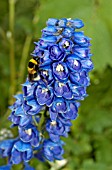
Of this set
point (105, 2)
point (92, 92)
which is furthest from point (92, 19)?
point (92, 92)

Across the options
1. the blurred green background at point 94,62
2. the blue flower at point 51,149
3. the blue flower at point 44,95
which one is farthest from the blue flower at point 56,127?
the blurred green background at point 94,62

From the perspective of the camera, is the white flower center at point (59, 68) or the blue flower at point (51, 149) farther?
the blue flower at point (51, 149)

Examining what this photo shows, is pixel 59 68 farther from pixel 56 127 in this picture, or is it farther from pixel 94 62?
pixel 94 62

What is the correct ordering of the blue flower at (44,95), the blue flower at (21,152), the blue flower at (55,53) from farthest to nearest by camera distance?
1. the blue flower at (21,152)
2. the blue flower at (44,95)
3. the blue flower at (55,53)

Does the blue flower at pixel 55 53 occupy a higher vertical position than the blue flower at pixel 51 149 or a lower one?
higher

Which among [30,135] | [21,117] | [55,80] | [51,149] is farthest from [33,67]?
[51,149]

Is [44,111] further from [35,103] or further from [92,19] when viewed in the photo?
[92,19]

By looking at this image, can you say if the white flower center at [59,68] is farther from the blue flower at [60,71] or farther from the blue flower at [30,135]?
the blue flower at [30,135]
